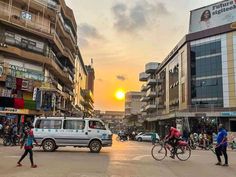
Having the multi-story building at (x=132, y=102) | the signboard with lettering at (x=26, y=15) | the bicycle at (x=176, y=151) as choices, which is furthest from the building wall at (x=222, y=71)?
the multi-story building at (x=132, y=102)

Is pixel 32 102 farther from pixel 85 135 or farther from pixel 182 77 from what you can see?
pixel 182 77

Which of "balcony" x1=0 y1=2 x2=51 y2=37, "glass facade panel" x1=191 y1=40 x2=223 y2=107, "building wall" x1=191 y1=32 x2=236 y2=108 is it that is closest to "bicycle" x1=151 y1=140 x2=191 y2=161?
"balcony" x1=0 y1=2 x2=51 y2=37

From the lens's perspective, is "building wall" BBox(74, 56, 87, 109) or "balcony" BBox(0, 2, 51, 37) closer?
"balcony" BBox(0, 2, 51, 37)

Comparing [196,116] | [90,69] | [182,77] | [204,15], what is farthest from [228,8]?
[90,69]

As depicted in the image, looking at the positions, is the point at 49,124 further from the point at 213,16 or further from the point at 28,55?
the point at 213,16

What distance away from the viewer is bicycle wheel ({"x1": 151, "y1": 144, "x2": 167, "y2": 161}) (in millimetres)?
18516

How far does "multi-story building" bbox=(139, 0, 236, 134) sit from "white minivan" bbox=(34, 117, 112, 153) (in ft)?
122

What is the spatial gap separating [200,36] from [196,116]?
15681 mm

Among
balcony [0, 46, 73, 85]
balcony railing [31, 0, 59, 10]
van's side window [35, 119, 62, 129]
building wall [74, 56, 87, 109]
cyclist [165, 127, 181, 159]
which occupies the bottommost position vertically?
cyclist [165, 127, 181, 159]

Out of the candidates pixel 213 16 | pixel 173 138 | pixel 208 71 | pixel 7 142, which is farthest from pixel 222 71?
Result: pixel 173 138

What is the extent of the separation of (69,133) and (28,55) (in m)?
20.3

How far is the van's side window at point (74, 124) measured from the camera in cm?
2314

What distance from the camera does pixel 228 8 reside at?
65.2 meters

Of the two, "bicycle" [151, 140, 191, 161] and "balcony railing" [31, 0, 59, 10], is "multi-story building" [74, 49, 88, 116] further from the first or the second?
"bicycle" [151, 140, 191, 161]
